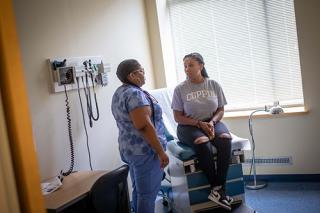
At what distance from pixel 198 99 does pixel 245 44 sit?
1083mm

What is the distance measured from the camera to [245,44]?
361 centimetres

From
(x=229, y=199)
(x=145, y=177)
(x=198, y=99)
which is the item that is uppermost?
(x=198, y=99)

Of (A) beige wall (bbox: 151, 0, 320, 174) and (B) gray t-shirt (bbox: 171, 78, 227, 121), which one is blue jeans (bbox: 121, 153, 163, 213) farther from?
(A) beige wall (bbox: 151, 0, 320, 174)

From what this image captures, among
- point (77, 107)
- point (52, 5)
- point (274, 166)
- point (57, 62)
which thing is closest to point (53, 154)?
point (77, 107)

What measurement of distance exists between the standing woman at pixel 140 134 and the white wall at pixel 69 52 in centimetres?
50

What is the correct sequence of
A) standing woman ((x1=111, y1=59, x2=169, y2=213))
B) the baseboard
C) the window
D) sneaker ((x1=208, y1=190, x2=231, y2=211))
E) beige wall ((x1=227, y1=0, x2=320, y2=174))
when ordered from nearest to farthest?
standing woman ((x1=111, y1=59, x2=169, y2=213)), sneaker ((x1=208, y1=190, x2=231, y2=211)), beige wall ((x1=227, y1=0, x2=320, y2=174)), the baseboard, the window

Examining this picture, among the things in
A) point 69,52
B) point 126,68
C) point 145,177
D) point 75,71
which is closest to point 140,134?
point 145,177

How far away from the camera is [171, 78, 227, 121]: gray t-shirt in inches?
114

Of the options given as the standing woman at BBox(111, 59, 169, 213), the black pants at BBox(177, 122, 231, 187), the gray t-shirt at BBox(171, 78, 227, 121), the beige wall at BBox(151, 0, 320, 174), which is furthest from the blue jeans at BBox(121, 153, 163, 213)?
the beige wall at BBox(151, 0, 320, 174)

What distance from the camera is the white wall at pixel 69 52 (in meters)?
2.37

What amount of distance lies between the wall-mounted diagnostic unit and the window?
50.0 inches

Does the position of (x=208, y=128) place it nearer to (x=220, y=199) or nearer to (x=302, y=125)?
(x=220, y=199)

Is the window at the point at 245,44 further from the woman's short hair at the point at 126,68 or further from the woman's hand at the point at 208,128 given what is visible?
the woman's short hair at the point at 126,68

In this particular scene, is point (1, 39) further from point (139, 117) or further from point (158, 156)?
point (158, 156)
